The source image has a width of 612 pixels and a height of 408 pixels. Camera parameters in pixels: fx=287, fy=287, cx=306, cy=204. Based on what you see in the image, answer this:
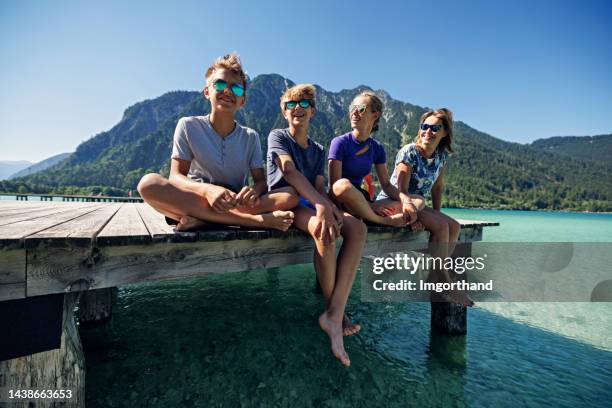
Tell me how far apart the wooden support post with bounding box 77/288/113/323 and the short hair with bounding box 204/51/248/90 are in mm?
3893

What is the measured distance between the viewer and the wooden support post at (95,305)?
4.61 metres

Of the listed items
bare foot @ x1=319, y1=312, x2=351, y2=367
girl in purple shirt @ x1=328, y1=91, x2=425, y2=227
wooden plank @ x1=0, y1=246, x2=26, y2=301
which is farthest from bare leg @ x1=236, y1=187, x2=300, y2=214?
wooden plank @ x1=0, y1=246, x2=26, y2=301

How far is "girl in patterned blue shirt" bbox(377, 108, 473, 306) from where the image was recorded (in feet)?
13.6

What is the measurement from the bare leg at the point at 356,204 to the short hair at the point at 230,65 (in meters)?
1.69

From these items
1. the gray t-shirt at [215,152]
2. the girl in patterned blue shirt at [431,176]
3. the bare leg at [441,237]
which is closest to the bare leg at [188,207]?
the gray t-shirt at [215,152]

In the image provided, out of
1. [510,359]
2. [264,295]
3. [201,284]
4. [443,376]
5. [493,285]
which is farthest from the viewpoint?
[493,285]

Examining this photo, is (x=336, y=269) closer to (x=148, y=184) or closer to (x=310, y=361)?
(x=310, y=361)

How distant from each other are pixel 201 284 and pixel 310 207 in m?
4.81

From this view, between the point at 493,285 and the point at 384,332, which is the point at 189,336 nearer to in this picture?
the point at 384,332

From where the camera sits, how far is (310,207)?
3.23 m

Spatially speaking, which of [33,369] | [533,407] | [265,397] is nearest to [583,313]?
[533,407]

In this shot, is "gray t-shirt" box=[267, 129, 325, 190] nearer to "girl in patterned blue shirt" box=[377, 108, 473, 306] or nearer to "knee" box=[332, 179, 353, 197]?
"knee" box=[332, 179, 353, 197]

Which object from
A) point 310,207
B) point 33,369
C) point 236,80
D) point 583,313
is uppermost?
point 236,80

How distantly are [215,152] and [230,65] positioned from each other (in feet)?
3.30
